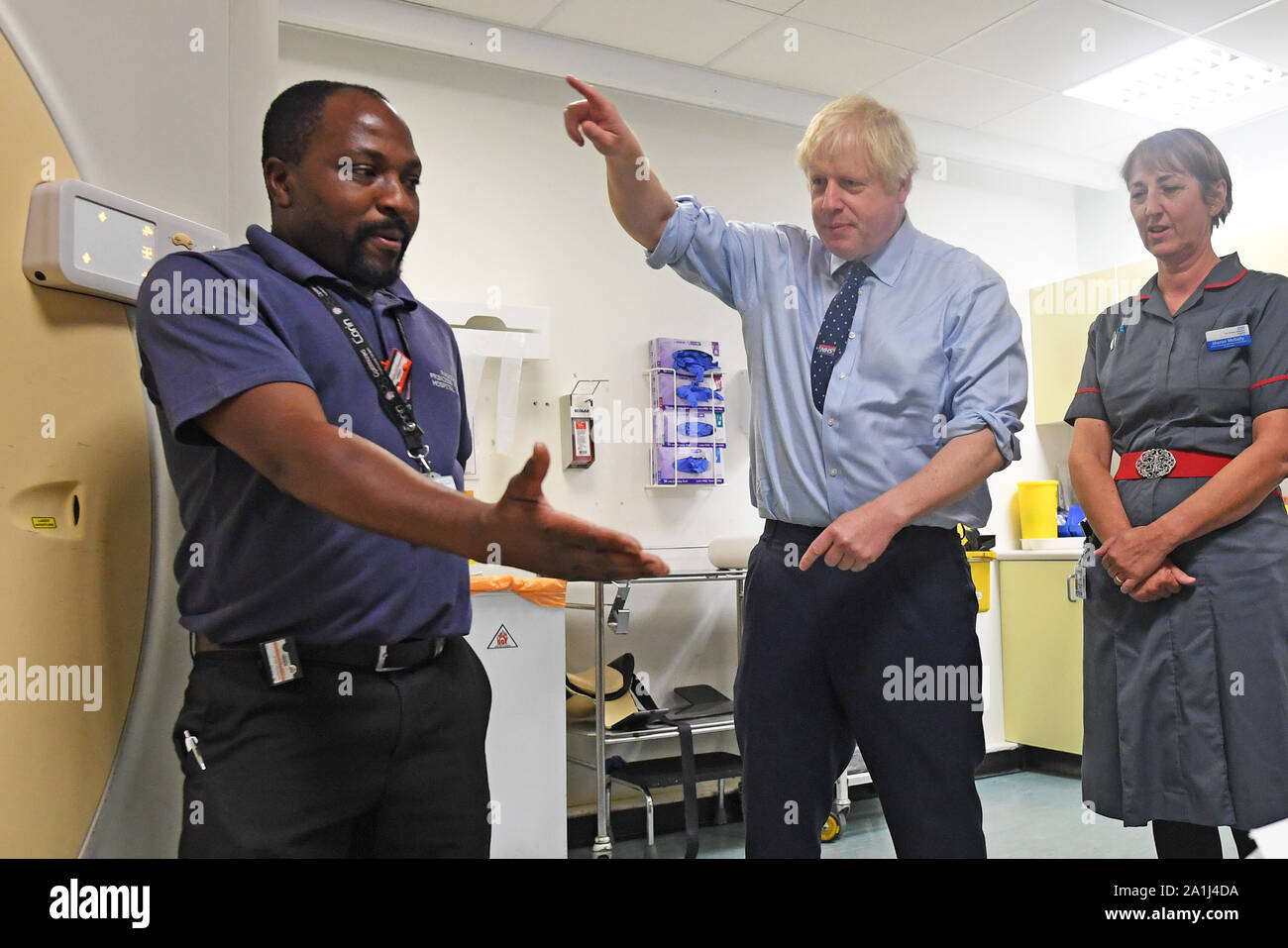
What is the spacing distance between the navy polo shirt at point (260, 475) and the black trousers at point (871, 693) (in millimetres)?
499

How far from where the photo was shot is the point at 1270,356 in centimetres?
160

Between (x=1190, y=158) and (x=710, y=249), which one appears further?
(x=1190, y=158)

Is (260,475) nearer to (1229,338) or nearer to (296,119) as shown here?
(296,119)

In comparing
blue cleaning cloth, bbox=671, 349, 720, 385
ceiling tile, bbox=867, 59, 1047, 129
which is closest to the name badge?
blue cleaning cloth, bbox=671, 349, 720, 385

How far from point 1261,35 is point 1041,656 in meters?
2.25

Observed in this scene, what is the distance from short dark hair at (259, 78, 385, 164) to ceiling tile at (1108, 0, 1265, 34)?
2830 millimetres

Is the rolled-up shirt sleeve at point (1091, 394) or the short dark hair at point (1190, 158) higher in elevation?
the short dark hair at point (1190, 158)

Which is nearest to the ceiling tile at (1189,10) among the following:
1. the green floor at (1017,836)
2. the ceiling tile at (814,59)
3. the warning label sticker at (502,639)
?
the ceiling tile at (814,59)

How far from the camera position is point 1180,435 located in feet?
5.38

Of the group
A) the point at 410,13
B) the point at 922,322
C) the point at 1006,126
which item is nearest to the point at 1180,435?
the point at 922,322

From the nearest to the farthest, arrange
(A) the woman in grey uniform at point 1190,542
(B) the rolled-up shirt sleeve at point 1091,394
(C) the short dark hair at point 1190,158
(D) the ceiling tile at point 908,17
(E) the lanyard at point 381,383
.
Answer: (E) the lanyard at point 381,383 < (A) the woman in grey uniform at point 1190,542 < (C) the short dark hair at point 1190,158 < (B) the rolled-up shirt sleeve at point 1091,394 < (D) the ceiling tile at point 908,17

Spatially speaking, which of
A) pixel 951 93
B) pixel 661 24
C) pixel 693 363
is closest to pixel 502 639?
pixel 693 363

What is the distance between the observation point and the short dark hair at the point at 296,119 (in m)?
0.99

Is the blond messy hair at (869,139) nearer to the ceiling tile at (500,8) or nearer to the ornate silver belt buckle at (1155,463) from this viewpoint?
the ornate silver belt buckle at (1155,463)
